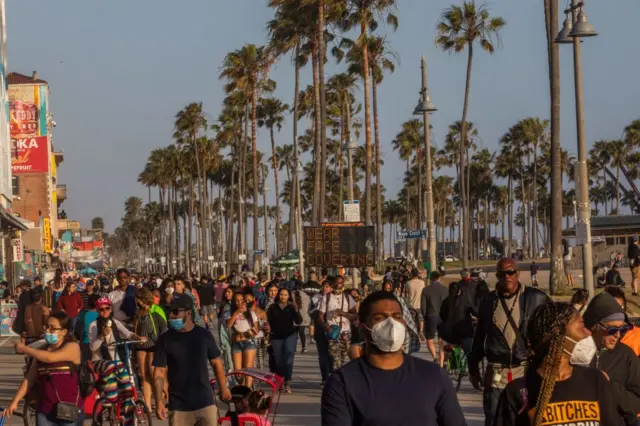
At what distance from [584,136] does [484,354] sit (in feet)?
47.5

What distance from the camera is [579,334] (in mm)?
5508

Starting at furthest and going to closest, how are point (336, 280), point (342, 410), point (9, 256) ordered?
point (9, 256) < point (336, 280) < point (342, 410)

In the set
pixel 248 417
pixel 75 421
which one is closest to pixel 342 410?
pixel 248 417

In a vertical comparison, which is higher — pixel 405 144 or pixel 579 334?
pixel 405 144

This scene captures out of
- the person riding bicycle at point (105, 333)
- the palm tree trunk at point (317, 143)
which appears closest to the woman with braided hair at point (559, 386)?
the person riding bicycle at point (105, 333)

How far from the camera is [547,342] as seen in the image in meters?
5.44

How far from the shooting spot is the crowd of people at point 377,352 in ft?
17.7

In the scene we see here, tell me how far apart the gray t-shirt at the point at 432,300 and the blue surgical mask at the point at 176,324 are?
10.7m

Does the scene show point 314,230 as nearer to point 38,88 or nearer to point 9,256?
point 9,256

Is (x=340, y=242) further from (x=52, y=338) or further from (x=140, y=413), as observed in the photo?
(x=52, y=338)

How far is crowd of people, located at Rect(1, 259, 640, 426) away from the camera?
212 inches

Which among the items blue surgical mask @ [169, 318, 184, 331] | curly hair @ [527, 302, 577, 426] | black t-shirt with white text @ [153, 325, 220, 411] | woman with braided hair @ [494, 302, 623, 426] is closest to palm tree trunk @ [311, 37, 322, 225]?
blue surgical mask @ [169, 318, 184, 331]

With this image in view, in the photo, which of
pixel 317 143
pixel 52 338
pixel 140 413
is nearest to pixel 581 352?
pixel 52 338

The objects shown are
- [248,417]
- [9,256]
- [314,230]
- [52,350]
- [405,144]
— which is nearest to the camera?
[248,417]
